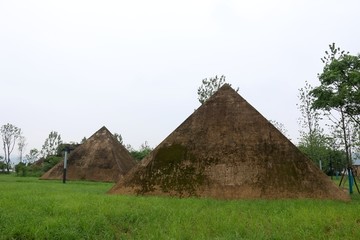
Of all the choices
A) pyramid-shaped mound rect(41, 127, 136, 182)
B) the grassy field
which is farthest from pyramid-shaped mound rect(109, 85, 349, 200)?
pyramid-shaped mound rect(41, 127, 136, 182)

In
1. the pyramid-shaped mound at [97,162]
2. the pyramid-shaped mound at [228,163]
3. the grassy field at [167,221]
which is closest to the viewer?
the grassy field at [167,221]

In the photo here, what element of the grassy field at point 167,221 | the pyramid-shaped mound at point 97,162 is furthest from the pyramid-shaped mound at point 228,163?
the pyramid-shaped mound at point 97,162

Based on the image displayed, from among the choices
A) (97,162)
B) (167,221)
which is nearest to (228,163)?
(167,221)

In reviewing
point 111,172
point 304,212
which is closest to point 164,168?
point 304,212

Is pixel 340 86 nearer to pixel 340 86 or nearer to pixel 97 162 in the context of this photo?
pixel 340 86

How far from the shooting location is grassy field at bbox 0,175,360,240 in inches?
333

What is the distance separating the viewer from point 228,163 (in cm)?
1594

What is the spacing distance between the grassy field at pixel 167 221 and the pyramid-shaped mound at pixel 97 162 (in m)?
19.3

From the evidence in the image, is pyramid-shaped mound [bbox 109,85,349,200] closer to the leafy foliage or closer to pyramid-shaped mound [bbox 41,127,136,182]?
the leafy foliage

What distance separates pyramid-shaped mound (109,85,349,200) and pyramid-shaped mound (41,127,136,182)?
1468cm

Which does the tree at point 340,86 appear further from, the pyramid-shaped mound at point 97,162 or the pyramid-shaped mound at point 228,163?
the pyramid-shaped mound at point 97,162

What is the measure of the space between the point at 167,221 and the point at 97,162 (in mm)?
23168

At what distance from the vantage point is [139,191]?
53.1 ft

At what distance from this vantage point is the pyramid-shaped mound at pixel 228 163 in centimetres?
1502
